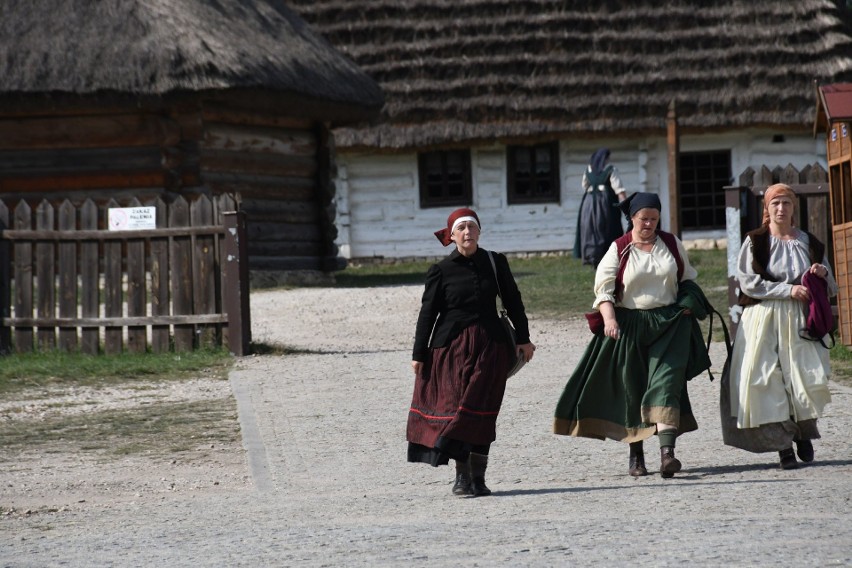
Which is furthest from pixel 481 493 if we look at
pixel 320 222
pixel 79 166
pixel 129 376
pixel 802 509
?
pixel 320 222

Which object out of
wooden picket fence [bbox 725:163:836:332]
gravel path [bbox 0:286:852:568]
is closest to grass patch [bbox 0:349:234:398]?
gravel path [bbox 0:286:852:568]

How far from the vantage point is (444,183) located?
24.7 metres

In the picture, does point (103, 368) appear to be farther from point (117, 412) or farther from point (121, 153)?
point (121, 153)

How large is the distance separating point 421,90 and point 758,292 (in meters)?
17.0

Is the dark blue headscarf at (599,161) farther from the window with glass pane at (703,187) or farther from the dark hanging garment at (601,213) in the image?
the window with glass pane at (703,187)

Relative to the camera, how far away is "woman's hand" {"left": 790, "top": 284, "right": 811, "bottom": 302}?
6949 mm

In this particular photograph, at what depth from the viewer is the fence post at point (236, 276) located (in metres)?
11.2

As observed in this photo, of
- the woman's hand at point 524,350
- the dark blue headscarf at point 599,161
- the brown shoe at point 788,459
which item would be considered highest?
the dark blue headscarf at point 599,161

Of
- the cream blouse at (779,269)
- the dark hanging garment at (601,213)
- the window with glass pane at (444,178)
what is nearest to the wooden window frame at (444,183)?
the window with glass pane at (444,178)

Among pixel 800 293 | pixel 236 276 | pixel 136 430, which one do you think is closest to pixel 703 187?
pixel 236 276

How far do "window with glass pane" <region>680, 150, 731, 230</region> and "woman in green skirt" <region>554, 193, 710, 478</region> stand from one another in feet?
57.6

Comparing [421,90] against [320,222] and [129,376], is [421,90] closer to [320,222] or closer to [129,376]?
[320,222]

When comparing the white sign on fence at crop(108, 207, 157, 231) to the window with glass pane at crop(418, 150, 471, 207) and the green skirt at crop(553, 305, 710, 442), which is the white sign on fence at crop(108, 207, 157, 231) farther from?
the window with glass pane at crop(418, 150, 471, 207)

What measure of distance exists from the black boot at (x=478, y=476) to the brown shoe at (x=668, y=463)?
2.68 feet
